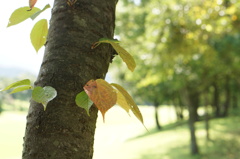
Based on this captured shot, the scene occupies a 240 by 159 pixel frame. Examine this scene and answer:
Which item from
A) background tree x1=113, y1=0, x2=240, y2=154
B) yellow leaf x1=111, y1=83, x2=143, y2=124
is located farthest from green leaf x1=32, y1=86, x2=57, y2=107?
background tree x1=113, y1=0, x2=240, y2=154

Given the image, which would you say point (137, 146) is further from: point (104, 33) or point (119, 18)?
point (104, 33)

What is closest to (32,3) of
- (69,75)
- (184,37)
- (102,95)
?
(69,75)

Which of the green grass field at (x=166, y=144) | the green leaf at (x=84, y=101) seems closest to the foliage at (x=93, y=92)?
the green leaf at (x=84, y=101)

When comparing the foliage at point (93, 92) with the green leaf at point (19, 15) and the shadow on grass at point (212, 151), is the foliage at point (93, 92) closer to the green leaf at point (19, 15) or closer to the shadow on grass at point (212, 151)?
the green leaf at point (19, 15)

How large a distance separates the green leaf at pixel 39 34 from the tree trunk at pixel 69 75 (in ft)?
0.12

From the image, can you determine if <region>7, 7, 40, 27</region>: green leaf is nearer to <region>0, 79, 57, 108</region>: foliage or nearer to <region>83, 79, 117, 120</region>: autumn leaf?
<region>0, 79, 57, 108</region>: foliage

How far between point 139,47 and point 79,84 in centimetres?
1005

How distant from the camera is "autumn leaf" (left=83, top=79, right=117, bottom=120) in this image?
477 millimetres

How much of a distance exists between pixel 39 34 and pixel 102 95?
36 cm

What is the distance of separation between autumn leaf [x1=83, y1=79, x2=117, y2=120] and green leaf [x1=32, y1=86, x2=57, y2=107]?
0.23ft

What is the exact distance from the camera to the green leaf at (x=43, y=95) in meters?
0.47

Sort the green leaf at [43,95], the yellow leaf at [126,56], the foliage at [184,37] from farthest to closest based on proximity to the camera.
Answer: the foliage at [184,37] < the yellow leaf at [126,56] < the green leaf at [43,95]

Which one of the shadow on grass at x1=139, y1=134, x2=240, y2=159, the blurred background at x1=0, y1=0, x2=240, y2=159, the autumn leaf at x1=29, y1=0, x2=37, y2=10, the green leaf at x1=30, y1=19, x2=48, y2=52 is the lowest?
the shadow on grass at x1=139, y1=134, x2=240, y2=159

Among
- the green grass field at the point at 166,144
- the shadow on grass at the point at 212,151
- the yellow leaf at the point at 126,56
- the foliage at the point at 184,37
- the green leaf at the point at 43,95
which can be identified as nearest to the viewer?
the green leaf at the point at 43,95
